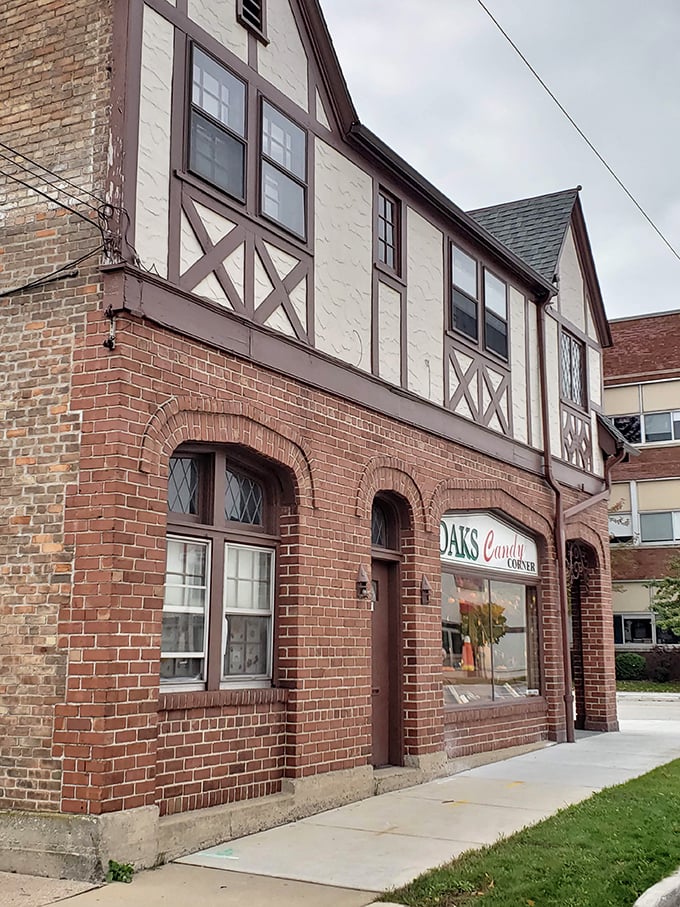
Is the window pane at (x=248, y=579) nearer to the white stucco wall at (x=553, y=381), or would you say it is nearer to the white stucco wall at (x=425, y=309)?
the white stucco wall at (x=425, y=309)

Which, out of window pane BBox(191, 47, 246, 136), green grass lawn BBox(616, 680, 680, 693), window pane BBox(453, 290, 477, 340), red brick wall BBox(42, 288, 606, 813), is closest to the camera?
red brick wall BBox(42, 288, 606, 813)

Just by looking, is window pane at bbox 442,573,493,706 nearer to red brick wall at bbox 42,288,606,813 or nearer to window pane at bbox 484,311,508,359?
red brick wall at bbox 42,288,606,813

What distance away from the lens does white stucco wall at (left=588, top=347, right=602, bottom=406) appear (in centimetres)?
1897

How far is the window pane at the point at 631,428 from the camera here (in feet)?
119

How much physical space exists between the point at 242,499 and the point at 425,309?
177 inches

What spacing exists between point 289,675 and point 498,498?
5.73m

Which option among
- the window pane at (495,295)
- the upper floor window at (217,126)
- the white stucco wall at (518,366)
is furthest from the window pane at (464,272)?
the upper floor window at (217,126)

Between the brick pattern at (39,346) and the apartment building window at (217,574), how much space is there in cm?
109

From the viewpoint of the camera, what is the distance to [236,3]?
9.92m

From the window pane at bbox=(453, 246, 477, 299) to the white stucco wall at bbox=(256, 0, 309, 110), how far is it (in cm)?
393

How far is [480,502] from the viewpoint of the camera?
46.3ft

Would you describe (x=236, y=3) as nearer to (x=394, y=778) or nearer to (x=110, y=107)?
(x=110, y=107)

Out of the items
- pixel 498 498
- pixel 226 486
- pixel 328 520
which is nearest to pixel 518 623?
pixel 498 498

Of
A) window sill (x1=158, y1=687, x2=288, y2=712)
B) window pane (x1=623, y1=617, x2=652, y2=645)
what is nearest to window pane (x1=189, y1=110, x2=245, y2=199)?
window sill (x1=158, y1=687, x2=288, y2=712)
